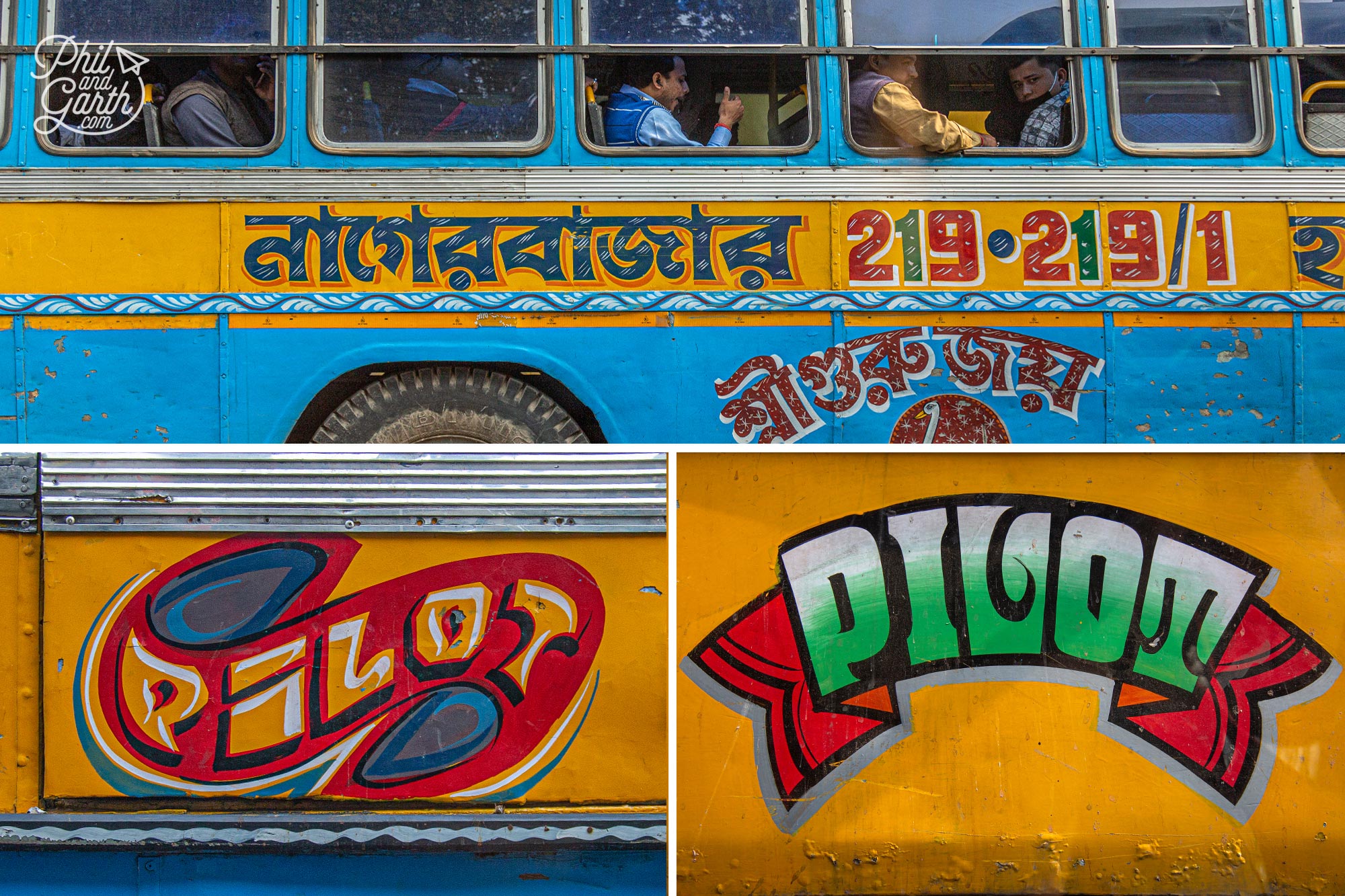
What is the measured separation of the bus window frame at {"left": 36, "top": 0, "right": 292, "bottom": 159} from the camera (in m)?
3.81

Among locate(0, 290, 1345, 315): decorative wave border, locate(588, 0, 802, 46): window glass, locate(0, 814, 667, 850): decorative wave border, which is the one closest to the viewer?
locate(0, 814, 667, 850): decorative wave border

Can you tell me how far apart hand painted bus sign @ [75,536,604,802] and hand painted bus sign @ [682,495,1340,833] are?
603 millimetres

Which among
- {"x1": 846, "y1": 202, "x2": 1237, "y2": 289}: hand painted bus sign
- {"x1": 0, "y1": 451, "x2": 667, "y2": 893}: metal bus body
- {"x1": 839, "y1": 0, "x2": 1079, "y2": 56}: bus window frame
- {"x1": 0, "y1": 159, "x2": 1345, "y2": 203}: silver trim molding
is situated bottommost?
{"x1": 0, "y1": 451, "x2": 667, "y2": 893}: metal bus body

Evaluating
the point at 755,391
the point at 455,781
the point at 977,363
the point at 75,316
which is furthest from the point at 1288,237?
the point at 75,316

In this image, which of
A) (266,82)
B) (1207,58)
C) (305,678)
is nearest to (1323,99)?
(1207,58)

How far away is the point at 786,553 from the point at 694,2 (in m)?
2.53

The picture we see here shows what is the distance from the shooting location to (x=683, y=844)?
103 inches

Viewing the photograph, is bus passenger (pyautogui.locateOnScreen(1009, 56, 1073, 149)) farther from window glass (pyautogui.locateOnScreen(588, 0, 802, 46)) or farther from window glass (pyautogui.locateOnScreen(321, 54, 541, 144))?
window glass (pyautogui.locateOnScreen(321, 54, 541, 144))

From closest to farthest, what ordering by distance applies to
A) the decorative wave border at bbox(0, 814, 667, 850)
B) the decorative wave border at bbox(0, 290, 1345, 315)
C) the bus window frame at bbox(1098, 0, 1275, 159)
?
the decorative wave border at bbox(0, 814, 667, 850) → the decorative wave border at bbox(0, 290, 1345, 315) → the bus window frame at bbox(1098, 0, 1275, 159)

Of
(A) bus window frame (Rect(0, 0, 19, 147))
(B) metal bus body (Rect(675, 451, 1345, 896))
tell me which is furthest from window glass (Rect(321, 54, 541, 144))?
(B) metal bus body (Rect(675, 451, 1345, 896))

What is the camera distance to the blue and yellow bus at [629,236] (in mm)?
3801

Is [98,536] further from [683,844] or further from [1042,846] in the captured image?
[1042,846]

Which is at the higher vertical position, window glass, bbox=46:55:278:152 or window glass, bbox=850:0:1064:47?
window glass, bbox=850:0:1064:47

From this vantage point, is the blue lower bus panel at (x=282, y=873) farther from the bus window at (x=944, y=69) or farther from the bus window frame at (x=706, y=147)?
the bus window at (x=944, y=69)
